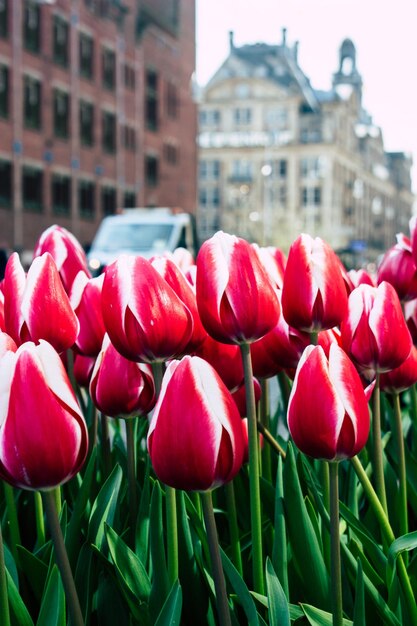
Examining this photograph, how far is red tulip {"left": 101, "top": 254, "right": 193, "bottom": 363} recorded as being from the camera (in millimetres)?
1767

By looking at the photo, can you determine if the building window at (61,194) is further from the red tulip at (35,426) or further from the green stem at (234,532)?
the red tulip at (35,426)

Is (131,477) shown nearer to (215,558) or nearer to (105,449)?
(105,449)

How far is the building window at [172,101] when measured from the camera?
53.7m

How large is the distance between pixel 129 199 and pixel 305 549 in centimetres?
4812

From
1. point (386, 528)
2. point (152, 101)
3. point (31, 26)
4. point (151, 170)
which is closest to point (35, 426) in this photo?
point (386, 528)

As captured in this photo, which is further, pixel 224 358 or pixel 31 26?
pixel 31 26

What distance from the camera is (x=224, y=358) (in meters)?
2.05

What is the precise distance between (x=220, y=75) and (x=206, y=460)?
4356 inches

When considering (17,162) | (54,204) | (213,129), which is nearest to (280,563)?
(17,162)

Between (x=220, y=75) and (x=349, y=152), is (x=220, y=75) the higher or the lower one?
the higher one

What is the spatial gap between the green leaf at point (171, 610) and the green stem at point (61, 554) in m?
Result: 0.13

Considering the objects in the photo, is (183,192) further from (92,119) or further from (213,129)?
(213,129)

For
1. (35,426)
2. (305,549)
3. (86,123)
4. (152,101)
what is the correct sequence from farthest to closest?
(152,101), (86,123), (305,549), (35,426)

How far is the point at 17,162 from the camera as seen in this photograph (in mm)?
38688
